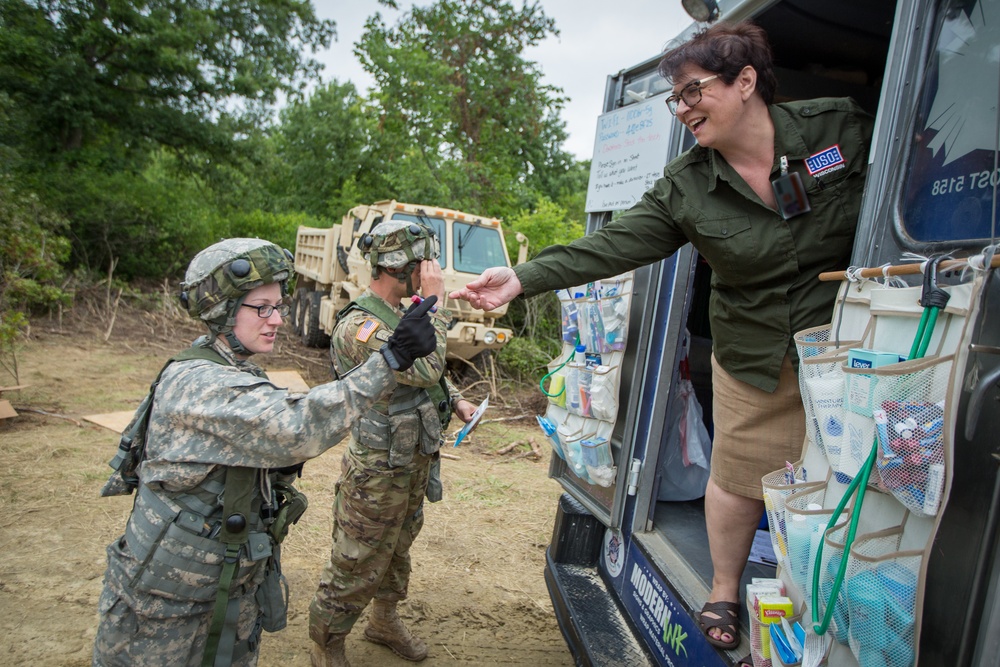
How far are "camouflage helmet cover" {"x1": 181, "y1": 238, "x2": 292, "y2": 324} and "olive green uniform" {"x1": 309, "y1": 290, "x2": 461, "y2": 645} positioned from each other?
685mm

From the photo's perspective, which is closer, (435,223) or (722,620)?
(722,620)

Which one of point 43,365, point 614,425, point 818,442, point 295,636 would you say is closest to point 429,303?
point 818,442

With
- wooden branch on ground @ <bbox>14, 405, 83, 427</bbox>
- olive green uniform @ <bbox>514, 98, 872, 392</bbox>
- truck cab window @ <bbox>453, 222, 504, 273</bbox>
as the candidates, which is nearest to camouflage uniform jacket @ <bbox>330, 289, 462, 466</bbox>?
olive green uniform @ <bbox>514, 98, 872, 392</bbox>

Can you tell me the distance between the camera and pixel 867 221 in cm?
159

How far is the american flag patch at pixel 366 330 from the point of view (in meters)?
2.49

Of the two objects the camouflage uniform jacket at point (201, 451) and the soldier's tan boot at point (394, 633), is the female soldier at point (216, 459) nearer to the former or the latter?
the camouflage uniform jacket at point (201, 451)

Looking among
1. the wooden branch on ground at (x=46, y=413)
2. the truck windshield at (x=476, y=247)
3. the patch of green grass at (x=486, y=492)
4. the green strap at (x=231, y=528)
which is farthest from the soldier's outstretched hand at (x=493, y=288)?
the truck windshield at (x=476, y=247)

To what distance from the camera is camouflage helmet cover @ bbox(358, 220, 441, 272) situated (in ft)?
8.96

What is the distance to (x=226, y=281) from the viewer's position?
6.14ft

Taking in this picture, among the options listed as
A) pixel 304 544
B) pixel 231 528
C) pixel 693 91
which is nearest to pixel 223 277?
pixel 231 528

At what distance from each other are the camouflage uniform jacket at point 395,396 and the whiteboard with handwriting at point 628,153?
0.89m

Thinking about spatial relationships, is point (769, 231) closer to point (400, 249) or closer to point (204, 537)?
point (400, 249)

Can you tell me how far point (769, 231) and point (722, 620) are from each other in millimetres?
1157

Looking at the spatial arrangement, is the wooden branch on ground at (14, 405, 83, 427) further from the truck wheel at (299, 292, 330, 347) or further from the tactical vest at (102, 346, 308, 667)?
the tactical vest at (102, 346, 308, 667)
